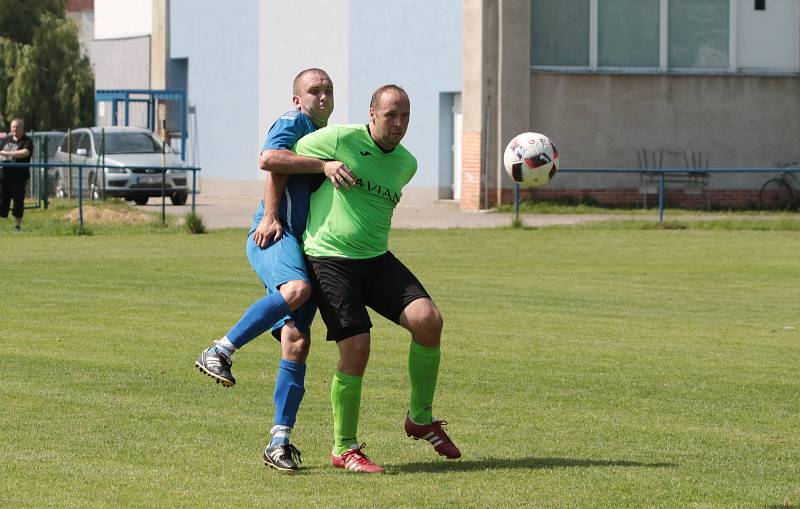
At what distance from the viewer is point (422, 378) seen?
770 centimetres

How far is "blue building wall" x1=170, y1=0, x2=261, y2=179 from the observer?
42.0 m

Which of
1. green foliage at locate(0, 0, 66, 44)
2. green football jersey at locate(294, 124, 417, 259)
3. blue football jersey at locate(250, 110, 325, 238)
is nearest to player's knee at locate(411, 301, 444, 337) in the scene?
green football jersey at locate(294, 124, 417, 259)

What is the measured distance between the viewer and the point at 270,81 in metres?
41.2

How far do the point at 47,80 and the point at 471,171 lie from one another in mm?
30394

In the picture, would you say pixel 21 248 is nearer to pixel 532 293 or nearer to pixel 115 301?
pixel 115 301

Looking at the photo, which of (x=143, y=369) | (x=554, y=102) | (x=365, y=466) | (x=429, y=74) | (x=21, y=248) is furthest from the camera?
(x=429, y=74)

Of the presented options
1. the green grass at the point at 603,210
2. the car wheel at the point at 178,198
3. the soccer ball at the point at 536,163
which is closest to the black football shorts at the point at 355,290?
the soccer ball at the point at 536,163

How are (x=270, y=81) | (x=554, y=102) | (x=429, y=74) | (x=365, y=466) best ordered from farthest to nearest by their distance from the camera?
(x=270, y=81)
(x=429, y=74)
(x=554, y=102)
(x=365, y=466)

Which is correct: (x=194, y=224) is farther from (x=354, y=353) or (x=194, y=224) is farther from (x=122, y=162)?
(x=354, y=353)

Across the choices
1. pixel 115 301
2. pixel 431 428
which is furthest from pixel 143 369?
pixel 115 301

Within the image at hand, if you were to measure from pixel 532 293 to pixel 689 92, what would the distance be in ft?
59.8

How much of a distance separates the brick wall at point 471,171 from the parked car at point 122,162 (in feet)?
21.7

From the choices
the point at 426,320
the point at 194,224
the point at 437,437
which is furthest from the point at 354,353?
the point at 194,224

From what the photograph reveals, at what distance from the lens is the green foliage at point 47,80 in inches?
2283
